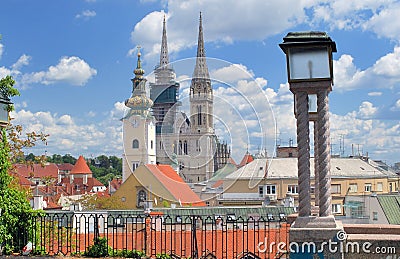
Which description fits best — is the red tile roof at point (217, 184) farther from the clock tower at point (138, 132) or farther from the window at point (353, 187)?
the clock tower at point (138, 132)

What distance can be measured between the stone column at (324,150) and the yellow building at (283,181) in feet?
139

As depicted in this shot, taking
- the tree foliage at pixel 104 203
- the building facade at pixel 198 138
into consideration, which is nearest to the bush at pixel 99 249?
the building facade at pixel 198 138

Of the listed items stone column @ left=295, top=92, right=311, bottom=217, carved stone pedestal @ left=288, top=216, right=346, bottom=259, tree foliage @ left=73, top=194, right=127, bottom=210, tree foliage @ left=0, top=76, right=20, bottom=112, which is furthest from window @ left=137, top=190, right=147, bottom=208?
carved stone pedestal @ left=288, top=216, right=346, bottom=259

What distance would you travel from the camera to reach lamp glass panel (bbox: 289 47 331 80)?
691cm

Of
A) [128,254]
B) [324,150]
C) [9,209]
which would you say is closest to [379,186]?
[128,254]

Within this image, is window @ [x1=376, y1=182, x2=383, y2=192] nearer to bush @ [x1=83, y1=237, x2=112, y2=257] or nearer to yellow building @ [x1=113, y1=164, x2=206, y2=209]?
yellow building @ [x1=113, y1=164, x2=206, y2=209]

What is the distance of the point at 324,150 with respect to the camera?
6969 mm

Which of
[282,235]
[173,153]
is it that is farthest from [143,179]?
[282,235]

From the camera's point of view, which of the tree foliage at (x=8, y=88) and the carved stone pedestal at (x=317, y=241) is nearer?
the carved stone pedestal at (x=317, y=241)

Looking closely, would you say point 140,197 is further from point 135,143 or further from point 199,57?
point 135,143

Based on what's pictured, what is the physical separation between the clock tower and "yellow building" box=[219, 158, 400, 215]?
33.2 m

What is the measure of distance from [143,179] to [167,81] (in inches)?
803

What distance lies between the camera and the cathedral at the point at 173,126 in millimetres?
41141

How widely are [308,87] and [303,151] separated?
801 millimetres
